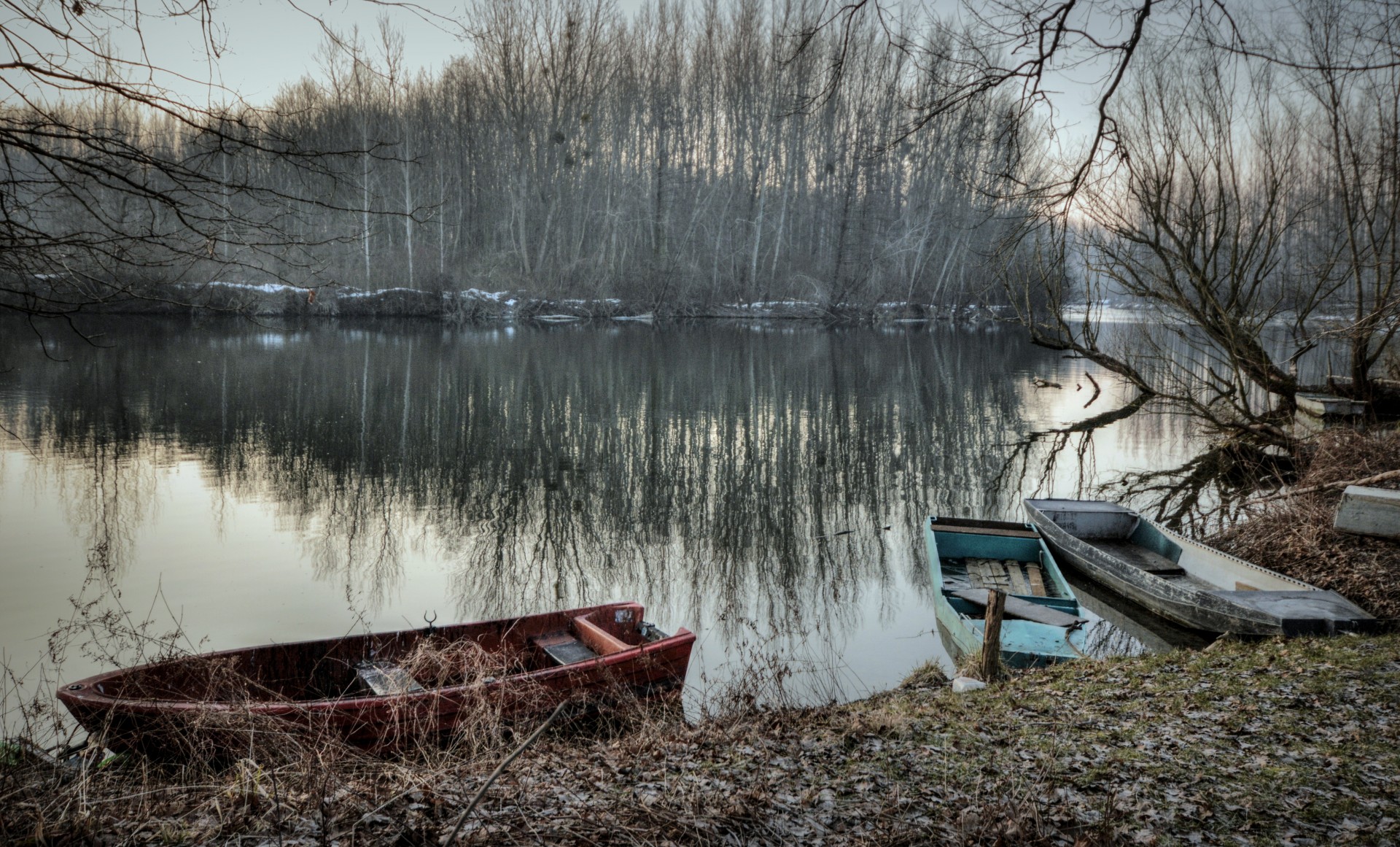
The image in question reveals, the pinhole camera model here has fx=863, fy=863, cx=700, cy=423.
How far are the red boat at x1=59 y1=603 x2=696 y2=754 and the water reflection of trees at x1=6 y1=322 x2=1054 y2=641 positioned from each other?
221 centimetres

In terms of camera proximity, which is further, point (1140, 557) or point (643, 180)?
point (643, 180)

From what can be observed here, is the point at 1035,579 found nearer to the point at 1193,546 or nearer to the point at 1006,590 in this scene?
the point at 1006,590

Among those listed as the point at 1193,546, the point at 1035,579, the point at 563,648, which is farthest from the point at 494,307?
the point at 563,648

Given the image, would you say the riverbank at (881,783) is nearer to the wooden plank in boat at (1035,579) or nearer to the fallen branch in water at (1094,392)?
the wooden plank in boat at (1035,579)

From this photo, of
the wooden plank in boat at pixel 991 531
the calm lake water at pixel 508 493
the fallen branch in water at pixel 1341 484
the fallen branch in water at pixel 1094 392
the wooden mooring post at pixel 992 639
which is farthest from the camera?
the fallen branch in water at pixel 1094 392

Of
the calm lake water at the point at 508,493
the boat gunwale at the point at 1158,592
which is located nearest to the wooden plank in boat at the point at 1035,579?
the boat gunwale at the point at 1158,592

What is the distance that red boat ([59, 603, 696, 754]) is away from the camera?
5.63 meters

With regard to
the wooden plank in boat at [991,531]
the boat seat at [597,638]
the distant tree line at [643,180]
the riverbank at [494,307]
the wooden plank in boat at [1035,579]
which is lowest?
the wooden plank in boat at [1035,579]

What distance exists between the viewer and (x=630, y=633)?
8000 millimetres

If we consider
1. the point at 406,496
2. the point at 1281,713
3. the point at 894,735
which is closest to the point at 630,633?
the point at 894,735

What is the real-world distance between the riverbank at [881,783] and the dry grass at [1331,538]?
3321 millimetres

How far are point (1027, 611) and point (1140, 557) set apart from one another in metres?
3.57

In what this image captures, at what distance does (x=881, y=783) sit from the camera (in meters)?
4.43

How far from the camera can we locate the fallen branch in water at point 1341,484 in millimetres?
9883
